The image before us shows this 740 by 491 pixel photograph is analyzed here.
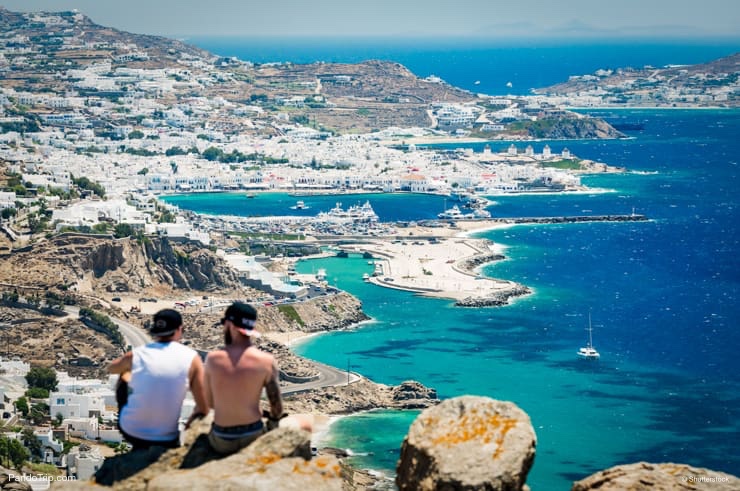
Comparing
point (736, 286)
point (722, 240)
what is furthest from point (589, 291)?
point (722, 240)

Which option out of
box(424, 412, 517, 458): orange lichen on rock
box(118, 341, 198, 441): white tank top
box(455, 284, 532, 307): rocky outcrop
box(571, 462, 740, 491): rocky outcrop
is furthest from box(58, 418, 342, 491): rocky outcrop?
box(455, 284, 532, 307): rocky outcrop

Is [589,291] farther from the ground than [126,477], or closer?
closer

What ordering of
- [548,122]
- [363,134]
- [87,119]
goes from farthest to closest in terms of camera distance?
[548,122] < [363,134] < [87,119]

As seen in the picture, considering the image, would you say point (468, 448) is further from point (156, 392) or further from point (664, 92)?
point (664, 92)

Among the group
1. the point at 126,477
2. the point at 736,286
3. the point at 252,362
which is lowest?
the point at 736,286

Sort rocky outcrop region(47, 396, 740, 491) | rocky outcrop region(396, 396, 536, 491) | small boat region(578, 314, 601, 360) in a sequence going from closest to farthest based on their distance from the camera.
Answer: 1. rocky outcrop region(47, 396, 740, 491)
2. rocky outcrop region(396, 396, 536, 491)
3. small boat region(578, 314, 601, 360)

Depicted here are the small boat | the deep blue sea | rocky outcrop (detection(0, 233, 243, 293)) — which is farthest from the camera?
rocky outcrop (detection(0, 233, 243, 293))

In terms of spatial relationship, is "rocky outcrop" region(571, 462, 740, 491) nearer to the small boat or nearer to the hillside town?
the hillside town

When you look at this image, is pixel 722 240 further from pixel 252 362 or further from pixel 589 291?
pixel 252 362
